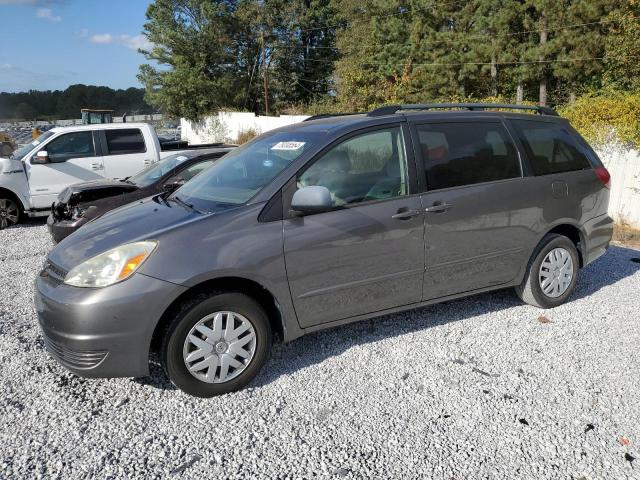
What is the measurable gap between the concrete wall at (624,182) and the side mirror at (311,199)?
7.08 metres

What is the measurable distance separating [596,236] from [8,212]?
929cm

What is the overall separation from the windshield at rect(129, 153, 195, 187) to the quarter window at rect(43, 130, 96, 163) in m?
2.50

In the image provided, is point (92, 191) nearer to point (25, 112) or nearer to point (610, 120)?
point (610, 120)

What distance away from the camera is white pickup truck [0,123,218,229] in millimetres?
8992

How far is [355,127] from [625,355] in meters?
2.59

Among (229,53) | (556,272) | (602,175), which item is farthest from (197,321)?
(229,53)

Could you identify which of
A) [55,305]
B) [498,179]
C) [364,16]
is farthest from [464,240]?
[364,16]

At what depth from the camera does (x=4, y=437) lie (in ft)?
9.10

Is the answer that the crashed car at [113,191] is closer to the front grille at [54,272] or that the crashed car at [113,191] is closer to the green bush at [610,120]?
the front grille at [54,272]

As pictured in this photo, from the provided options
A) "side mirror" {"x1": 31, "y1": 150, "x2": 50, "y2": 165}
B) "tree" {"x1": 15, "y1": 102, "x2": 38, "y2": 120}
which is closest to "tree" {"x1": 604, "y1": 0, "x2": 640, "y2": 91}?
"side mirror" {"x1": 31, "y1": 150, "x2": 50, "y2": 165}

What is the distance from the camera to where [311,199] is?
10.5 ft

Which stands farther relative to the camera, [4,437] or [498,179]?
[498,179]

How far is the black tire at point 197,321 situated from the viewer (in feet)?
9.80

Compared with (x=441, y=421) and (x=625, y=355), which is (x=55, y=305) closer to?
(x=441, y=421)
